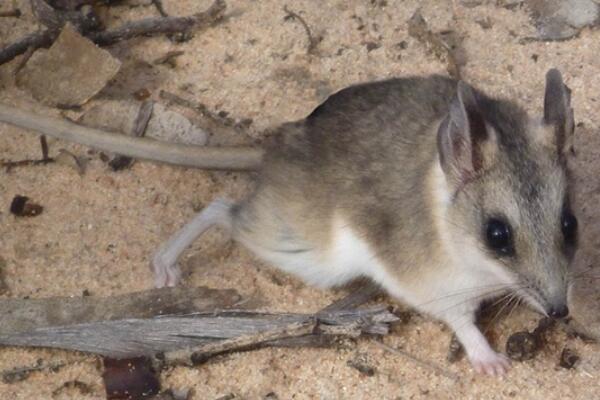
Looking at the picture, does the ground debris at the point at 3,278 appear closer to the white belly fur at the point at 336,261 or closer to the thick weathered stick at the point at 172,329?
the thick weathered stick at the point at 172,329

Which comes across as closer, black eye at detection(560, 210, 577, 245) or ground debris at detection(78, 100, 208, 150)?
black eye at detection(560, 210, 577, 245)

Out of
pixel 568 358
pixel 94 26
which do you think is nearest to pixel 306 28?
pixel 94 26

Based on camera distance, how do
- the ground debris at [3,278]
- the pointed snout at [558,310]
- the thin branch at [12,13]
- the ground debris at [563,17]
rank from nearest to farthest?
the pointed snout at [558,310]
the ground debris at [3,278]
the ground debris at [563,17]
the thin branch at [12,13]

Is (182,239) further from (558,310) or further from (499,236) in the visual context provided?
(558,310)

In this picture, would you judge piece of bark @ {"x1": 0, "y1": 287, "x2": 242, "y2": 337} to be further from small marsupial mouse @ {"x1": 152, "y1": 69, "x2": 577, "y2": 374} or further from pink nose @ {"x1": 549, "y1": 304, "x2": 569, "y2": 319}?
pink nose @ {"x1": 549, "y1": 304, "x2": 569, "y2": 319}

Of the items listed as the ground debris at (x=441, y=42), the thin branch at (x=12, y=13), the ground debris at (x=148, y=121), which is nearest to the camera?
the ground debris at (x=148, y=121)

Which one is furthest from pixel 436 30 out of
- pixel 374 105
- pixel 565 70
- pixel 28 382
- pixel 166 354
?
pixel 28 382

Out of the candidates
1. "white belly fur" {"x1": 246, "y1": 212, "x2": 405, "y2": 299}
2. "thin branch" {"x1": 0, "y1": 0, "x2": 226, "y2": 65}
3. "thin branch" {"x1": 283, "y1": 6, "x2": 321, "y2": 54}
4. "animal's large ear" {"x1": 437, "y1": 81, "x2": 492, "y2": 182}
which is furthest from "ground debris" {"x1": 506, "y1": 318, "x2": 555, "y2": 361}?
"thin branch" {"x1": 0, "y1": 0, "x2": 226, "y2": 65}

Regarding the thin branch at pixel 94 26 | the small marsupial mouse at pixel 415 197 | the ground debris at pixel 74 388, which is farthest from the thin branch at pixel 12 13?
the ground debris at pixel 74 388
